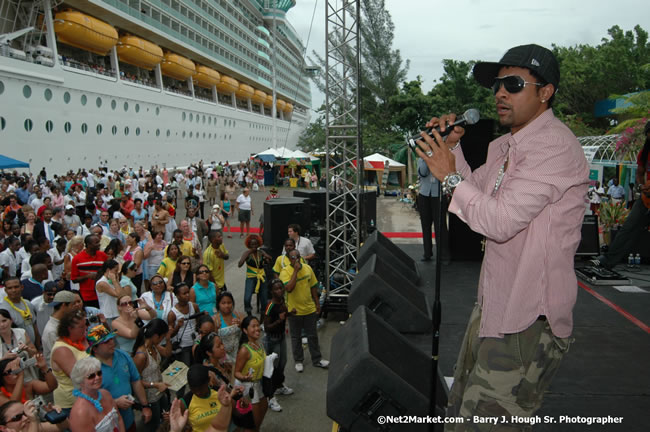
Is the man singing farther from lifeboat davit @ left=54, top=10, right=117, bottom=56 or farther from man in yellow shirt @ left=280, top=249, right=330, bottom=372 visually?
lifeboat davit @ left=54, top=10, right=117, bottom=56

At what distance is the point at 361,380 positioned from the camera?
9.52ft

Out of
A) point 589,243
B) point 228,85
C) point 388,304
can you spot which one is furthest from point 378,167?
point 388,304

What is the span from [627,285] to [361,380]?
16.8ft

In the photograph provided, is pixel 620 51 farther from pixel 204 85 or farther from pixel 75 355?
pixel 75 355

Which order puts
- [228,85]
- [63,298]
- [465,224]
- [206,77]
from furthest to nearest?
[228,85], [206,77], [465,224], [63,298]

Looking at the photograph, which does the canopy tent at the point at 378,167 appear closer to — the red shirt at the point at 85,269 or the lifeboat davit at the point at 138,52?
the lifeboat davit at the point at 138,52

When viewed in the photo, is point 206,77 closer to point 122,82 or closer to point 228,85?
point 228,85

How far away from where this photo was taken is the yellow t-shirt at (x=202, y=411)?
3.74 metres

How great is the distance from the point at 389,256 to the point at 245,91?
4626cm

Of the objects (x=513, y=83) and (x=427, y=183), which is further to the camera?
(x=427, y=183)

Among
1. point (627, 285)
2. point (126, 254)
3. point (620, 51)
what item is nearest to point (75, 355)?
point (126, 254)

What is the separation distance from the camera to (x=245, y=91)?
163 ft

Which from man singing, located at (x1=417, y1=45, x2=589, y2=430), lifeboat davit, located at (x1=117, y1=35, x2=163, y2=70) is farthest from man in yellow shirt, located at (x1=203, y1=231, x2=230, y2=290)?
lifeboat davit, located at (x1=117, y1=35, x2=163, y2=70)

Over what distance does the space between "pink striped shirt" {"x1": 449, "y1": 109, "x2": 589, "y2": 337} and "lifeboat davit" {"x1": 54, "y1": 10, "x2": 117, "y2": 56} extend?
26431 mm
